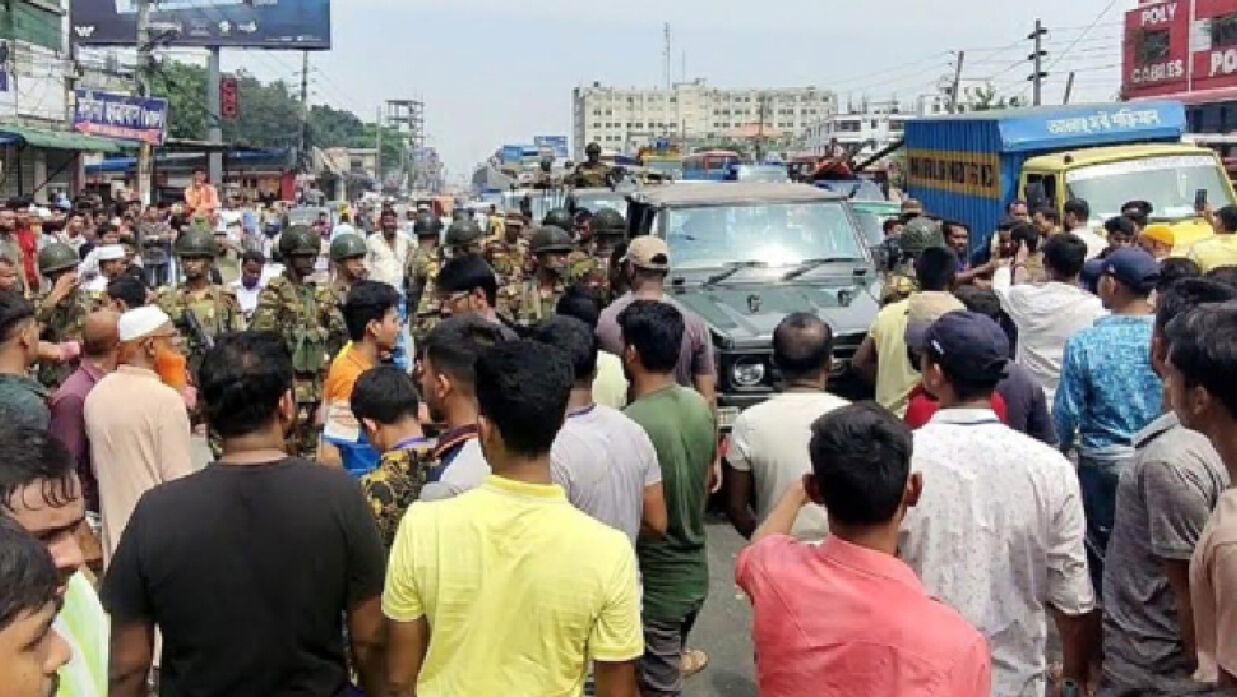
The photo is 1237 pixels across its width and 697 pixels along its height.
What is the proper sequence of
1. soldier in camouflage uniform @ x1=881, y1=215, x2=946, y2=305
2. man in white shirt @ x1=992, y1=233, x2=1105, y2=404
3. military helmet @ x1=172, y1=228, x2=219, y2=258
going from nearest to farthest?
man in white shirt @ x1=992, y1=233, x2=1105, y2=404 → military helmet @ x1=172, y1=228, x2=219, y2=258 → soldier in camouflage uniform @ x1=881, y1=215, x2=946, y2=305

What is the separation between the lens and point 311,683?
3.12 m

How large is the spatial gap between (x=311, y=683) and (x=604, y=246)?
713cm

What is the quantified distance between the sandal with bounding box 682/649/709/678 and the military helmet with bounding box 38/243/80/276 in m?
4.37

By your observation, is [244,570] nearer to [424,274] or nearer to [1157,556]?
[1157,556]

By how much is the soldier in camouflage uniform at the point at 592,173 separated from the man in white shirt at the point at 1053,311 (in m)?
10.9

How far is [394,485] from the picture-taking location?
3.64 meters

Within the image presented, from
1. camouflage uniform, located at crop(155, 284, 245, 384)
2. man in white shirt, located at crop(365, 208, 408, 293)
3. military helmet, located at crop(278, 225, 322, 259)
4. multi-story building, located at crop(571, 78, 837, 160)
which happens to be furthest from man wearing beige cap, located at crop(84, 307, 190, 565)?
multi-story building, located at crop(571, 78, 837, 160)

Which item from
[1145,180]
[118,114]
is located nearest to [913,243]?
[1145,180]

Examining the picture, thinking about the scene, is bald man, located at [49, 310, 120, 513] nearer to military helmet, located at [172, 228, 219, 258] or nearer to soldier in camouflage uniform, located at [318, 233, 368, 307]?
military helmet, located at [172, 228, 219, 258]

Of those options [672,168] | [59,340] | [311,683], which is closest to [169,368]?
[59,340]

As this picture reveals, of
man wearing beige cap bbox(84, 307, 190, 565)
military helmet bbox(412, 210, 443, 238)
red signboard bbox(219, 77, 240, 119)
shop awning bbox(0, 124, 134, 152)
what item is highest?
red signboard bbox(219, 77, 240, 119)

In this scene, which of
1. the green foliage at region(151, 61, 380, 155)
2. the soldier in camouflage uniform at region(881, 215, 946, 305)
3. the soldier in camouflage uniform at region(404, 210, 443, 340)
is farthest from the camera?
the green foliage at region(151, 61, 380, 155)

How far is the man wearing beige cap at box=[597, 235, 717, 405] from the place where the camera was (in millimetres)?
6215

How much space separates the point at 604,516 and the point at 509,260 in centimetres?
658
